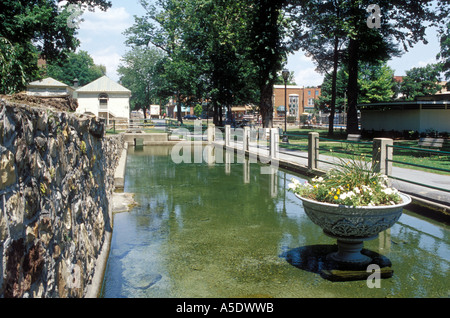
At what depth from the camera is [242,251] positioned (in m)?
5.73

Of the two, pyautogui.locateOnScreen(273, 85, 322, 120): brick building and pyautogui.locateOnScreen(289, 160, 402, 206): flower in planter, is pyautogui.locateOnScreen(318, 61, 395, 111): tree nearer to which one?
pyautogui.locateOnScreen(273, 85, 322, 120): brick building

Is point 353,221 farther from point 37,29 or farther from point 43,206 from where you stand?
point 37,29

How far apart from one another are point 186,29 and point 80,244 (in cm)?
3287

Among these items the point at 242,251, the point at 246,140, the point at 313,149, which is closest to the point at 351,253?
the point at 242,251

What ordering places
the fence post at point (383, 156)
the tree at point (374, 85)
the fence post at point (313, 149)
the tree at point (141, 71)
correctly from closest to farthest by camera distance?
the fence post at point (383, 156), the fence post at point (313, 149), the tree at point (374, 85), the tree at point (141, 71)

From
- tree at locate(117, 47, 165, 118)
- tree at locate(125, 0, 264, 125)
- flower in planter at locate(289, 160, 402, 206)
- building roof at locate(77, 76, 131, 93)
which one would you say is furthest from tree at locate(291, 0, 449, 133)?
tree at locate(117, 47, 165, 118)

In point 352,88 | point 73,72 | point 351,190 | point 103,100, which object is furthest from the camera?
point 73,72

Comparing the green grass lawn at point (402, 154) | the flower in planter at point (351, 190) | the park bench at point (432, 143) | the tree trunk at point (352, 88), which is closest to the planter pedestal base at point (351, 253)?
the flower in planter at point (351, 190)

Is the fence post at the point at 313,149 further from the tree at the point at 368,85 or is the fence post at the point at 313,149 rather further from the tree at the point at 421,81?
the tree at the point at 421,81

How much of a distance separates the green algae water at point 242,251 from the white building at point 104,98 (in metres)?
40.6

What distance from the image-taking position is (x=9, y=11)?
21062 millimetres

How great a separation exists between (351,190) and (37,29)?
71.6 feet

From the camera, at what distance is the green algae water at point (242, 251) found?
4461 millimetres

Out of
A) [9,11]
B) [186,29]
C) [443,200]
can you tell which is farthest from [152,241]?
[186,29]
